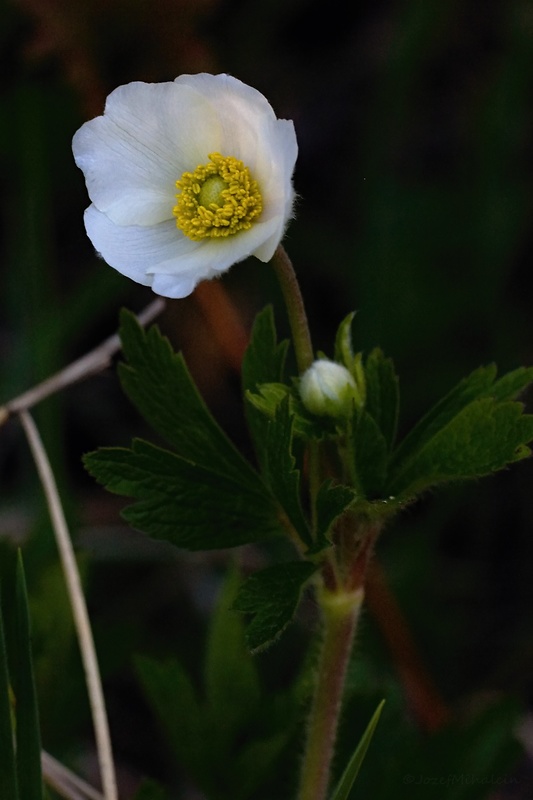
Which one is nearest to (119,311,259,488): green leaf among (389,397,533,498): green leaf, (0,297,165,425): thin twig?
(389,397,533,498): green leaf

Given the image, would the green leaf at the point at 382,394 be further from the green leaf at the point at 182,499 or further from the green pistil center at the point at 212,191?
the green pistil center at the point at 212,191

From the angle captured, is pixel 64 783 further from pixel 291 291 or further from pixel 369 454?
pixel 291 291

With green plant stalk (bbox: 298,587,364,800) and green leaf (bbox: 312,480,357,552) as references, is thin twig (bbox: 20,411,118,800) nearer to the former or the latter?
green plant stalk (bbox: 298,587,364,800)

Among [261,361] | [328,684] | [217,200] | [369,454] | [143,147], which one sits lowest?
[328,684]

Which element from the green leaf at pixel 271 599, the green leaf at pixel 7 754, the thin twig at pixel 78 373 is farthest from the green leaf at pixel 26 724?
the thin twig at pixel 78 373

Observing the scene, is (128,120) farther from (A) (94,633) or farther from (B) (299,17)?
(B) (299,17)

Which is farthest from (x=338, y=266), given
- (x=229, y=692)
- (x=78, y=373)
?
(x=229, y=692)

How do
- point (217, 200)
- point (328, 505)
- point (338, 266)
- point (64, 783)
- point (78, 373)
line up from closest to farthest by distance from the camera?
point (328, 505) < point (217, 200) < point (64, 783) < point (78, 373) < point (338, 266)
